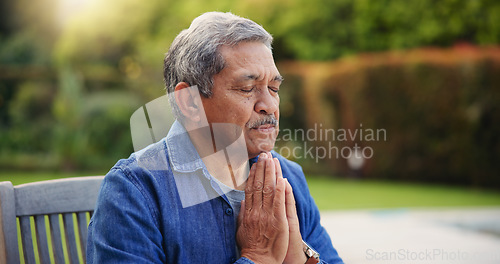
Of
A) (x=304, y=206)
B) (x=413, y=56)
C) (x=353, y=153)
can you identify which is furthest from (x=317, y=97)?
(x=304, y=206)

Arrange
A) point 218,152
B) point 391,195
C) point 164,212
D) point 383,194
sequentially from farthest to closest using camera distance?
point 383,194 < point 391,195 < point 218,152 < point 164,212

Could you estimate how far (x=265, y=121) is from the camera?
180 centimetres

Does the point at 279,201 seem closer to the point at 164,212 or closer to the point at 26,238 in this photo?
the point at 164,212

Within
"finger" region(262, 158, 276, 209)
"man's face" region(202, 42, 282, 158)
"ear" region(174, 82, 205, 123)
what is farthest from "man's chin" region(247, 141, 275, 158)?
"ear" region(174, 82, 205, 123)

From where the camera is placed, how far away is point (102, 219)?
1.56 meters

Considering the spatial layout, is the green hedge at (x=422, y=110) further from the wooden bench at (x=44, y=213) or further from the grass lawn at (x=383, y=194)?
the wooden bench at (x=44, y=213)

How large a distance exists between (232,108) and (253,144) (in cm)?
15

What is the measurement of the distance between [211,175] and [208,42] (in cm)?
48

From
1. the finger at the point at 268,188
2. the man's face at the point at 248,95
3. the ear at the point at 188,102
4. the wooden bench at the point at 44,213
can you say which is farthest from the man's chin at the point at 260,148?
the wooden bench at the point at 44,213

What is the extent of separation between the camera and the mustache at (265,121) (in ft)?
5.87

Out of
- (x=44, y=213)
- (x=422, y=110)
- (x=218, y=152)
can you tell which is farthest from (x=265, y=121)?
(x=422, y=110)

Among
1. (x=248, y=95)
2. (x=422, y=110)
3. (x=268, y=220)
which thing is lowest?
(x=268, y=220)

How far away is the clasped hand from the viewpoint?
5.50 ft

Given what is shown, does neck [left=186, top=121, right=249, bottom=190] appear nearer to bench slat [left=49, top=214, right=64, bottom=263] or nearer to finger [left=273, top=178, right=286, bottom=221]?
finger [left=273, top=178, right=286, bottom=221]
